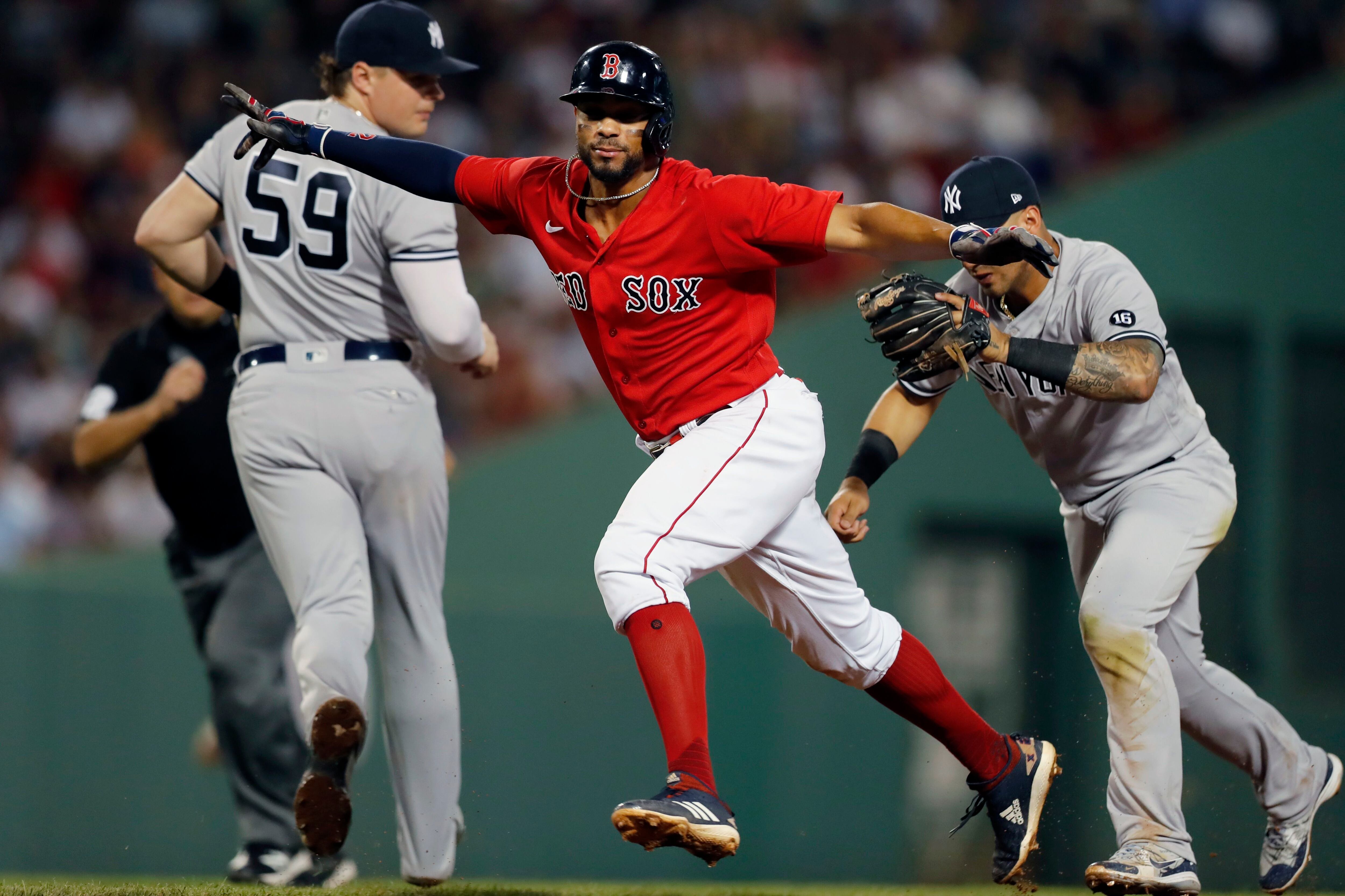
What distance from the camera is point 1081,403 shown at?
4.35 m

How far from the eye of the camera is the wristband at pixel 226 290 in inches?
180

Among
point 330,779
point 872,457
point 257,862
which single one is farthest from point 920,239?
point 257,862

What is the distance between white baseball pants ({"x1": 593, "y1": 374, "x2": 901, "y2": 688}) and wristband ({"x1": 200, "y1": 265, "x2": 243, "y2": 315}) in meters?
1.75

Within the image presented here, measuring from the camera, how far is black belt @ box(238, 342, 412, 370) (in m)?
4.38

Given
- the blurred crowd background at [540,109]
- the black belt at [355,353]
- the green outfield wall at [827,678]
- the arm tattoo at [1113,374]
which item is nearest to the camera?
the arm tattoo at [1113,374]

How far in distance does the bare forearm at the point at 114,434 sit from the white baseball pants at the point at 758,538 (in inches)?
92.6

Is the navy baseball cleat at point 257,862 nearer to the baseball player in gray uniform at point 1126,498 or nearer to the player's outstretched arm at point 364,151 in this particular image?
the baseball player in gray uniform at point 1126,498

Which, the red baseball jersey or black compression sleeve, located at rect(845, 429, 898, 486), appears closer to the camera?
the red baseball jersey

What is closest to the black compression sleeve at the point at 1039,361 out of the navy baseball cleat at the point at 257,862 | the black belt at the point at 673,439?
the black belt at the point at 673,439

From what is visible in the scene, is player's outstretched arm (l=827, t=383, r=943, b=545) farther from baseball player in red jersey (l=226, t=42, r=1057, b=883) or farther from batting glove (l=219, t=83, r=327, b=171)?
batting glove (l=219, t=83, r=327, b=171)

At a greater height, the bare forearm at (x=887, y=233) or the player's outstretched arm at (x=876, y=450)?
the bare forearm at (x=887, y=233)

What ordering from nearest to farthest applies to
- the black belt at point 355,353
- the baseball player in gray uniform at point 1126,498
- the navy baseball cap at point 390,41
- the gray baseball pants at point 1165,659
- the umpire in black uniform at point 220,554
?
the baseball player in gray uniform at point 1126,498 < the gray baseball pants at point 1165,659 < the black belt at point 355,353 < the navy baseball cap at point 390,41 < the umpire in black uniform at point 220,554

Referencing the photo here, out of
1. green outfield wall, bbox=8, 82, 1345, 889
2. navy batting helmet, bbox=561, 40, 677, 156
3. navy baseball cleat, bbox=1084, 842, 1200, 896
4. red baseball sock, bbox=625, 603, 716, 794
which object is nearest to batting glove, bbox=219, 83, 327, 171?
navy batting helmet, bbox=561, 40, 677, 156

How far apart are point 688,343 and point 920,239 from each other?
68cm
